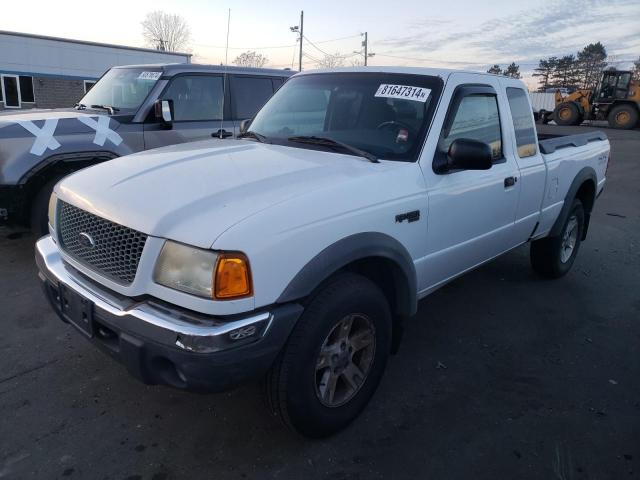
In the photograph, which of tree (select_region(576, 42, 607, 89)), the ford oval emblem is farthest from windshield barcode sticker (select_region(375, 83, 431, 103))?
tree (select_region(576, 42, 607, 89))

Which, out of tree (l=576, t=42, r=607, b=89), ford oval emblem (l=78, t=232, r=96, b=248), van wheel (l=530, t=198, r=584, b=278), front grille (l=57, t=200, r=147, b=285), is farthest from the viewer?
tree (l=576, t=42, r=607, b=89)

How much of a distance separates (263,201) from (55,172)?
3677mm

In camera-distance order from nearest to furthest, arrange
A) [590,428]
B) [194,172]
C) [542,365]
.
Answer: [194,172], [590,428], [542,365]

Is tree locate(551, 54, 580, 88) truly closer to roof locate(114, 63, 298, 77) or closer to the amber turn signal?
roof locate(114, 63, 298, 77)

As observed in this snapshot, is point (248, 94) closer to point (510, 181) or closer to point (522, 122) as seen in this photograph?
point (522, 122)

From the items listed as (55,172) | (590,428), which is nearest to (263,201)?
(590,428)

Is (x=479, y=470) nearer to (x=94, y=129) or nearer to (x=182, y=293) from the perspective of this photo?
(x=182, y=293)

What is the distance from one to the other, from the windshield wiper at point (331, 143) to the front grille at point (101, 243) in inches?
53.1

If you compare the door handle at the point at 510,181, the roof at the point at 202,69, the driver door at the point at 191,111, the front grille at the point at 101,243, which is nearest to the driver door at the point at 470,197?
the door handle at the point at 510,181

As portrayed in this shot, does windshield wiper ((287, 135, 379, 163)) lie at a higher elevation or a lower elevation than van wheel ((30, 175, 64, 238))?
higher

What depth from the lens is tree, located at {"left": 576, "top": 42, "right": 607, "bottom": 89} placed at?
58.1 m

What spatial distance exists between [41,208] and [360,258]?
381 centimetres

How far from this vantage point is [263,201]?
2.24 meters

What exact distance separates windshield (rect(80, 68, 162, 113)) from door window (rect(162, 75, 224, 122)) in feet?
0.83
